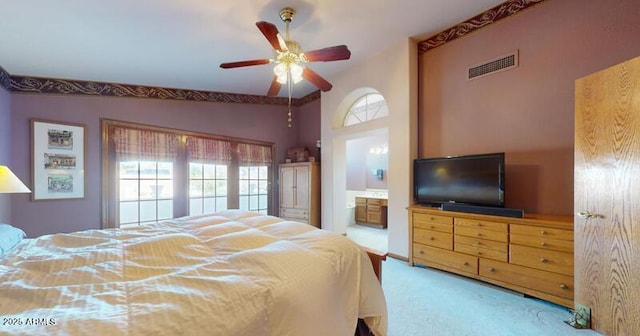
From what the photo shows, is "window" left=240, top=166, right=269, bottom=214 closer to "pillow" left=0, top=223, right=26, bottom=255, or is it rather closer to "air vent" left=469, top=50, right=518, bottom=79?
"pillow" left=0, top=223, right=26, bottom=255

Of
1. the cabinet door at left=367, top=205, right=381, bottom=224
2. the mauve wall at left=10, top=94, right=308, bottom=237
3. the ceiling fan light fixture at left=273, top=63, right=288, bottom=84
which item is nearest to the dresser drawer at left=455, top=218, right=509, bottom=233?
the ceiling fan light fixture at left=273, top=63, right=288, bottom=84

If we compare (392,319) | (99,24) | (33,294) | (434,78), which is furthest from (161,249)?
(434,78)

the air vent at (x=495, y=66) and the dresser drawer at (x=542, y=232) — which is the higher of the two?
the air vent at (x=495, y=66)

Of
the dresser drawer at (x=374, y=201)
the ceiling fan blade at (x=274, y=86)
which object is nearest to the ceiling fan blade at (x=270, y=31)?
the ceiling fan blade at (x=274, y=86)

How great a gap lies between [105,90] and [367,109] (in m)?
4.04

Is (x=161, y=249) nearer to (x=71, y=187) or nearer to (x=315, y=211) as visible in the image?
(x=71, y=187)

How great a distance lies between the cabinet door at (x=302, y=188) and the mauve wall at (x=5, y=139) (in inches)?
153

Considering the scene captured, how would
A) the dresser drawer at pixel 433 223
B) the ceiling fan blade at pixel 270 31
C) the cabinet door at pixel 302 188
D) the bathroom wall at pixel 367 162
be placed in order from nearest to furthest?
the ceiling fan blade at pixel 270 31 → the dresser drawer at pixel 433 223 → the cabinet door at pixel 302 188 → the bathroom wall at pixel 367 162

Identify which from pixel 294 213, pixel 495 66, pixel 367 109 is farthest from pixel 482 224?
pixel 294 213

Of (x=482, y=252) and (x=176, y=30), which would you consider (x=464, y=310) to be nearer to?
(x=482, y=252)

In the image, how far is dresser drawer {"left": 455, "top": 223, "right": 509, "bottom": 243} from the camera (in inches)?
102

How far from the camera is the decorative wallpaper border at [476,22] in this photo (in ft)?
9.20

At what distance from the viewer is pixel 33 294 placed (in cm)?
94

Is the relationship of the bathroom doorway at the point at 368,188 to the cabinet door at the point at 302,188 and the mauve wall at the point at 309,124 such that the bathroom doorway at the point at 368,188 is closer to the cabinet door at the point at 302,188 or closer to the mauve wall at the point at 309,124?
the mauve wall at the point at 309,124
